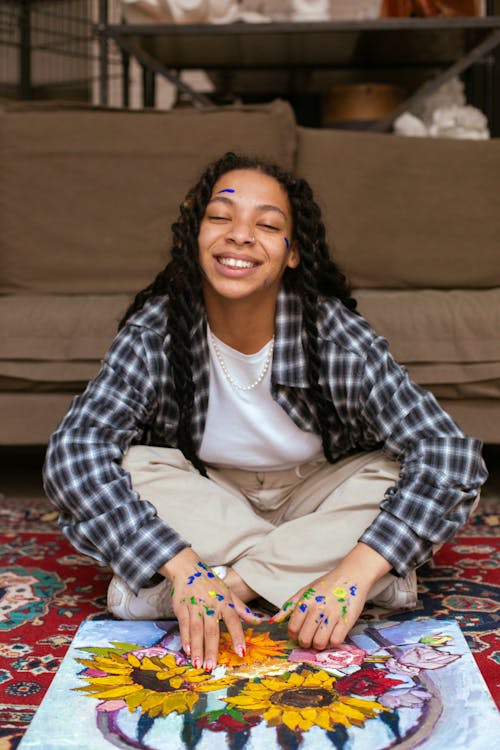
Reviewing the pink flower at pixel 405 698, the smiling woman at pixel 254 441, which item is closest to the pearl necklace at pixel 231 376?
the smiling woman at pixel 254 441

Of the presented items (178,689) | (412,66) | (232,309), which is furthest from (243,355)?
(412,66)

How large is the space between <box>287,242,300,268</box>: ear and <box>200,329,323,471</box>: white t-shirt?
12 cm

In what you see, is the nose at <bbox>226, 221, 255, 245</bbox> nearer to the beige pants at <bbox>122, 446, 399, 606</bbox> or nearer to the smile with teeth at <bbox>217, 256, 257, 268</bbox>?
the smile with teeth at <bbox>217, 256, 257, 268</bbox>

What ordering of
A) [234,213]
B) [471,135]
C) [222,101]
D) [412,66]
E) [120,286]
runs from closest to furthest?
[234,213], [120,286], [471,135], [412,66], [222,101]

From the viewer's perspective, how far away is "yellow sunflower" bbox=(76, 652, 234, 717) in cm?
92

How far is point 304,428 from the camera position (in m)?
1.33

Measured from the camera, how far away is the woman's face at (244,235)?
1.26 meters

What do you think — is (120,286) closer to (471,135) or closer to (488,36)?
(471,135)

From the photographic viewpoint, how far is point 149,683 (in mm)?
967

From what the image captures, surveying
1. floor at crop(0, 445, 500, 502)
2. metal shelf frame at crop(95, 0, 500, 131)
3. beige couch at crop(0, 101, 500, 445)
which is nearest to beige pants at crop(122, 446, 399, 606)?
floor at crop(0, 445, 500, 502)

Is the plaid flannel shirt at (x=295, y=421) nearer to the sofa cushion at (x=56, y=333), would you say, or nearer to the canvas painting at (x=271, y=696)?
the canvas painting at (x=271, y=696)

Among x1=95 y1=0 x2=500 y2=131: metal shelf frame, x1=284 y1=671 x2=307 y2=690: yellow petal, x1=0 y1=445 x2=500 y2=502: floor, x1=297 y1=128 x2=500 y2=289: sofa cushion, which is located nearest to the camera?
x1=284 y1=671 x2=307 y2=690: yellow petal

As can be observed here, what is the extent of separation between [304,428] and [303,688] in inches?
17.8

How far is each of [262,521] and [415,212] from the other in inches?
41.2
